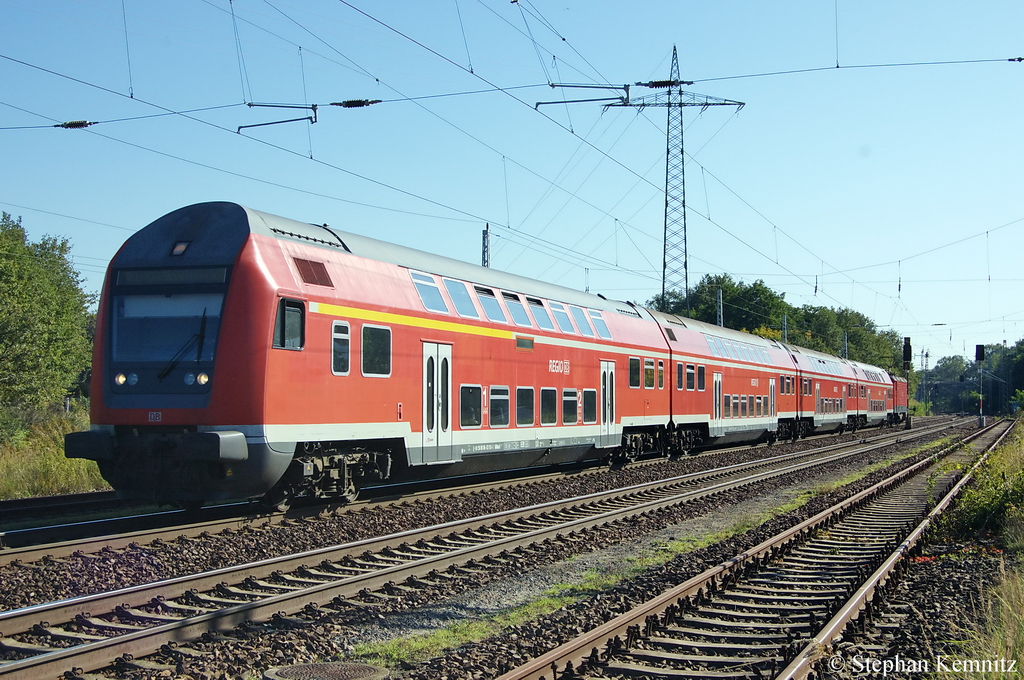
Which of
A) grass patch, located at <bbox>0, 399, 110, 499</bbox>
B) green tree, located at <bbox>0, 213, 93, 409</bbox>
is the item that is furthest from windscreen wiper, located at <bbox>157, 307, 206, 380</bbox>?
green tree, located at <bbox>0, 213, 93, 409</bbox>

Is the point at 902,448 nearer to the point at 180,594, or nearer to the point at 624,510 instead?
the point at 624,510

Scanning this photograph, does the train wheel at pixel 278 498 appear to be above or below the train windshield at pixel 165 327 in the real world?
below

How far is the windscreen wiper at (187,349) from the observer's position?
1145cm

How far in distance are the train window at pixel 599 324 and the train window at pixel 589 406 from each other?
1549mm

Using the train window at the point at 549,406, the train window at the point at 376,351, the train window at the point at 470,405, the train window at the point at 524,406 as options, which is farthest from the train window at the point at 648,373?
the train window at the point at 376,351

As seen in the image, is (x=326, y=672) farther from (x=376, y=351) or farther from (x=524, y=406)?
→ (x=524, y=406)

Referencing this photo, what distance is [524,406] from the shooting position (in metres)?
17.7

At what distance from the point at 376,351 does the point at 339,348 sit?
2.90 feet

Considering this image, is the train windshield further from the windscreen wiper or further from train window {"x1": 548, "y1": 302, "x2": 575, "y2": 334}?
train window {"x1": 548, "y1": 302, "x2": 575, "y2": 334}

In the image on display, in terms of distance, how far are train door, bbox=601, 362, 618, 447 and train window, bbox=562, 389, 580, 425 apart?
4.31 ft

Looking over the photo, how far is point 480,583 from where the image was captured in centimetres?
941

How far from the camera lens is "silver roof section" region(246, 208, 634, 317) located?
12484mm

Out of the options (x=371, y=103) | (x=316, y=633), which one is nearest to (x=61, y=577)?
(x=316, y=633)

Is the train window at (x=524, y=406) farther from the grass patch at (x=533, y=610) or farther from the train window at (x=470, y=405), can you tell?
the grass patch at (x=533, y=610)
